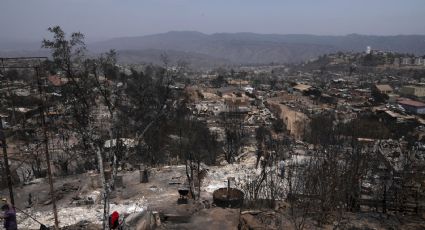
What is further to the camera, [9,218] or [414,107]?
[414,107]

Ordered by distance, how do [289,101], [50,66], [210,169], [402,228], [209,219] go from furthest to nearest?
1. [289,101]
2. [210,169]
3. [209,219]
4. [402,228]
5. [50,66]

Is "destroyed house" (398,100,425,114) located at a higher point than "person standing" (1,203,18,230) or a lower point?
lower

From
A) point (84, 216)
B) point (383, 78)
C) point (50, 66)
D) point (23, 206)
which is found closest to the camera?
point (50, 66)

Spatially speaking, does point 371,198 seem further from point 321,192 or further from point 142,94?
point 142,94

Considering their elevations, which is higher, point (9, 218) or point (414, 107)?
point (9, 218)

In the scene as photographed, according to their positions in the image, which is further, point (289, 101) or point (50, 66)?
point (289, 101)

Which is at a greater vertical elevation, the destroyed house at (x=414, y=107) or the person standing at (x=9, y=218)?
the person standing at (x=9, y=218)

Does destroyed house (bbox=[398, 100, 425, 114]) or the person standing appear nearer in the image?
the person standing

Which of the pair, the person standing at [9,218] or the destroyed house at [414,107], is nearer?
the person standing at [9,218]

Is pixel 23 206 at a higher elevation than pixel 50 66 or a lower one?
lower

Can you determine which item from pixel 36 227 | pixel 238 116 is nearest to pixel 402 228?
pixel 36 227

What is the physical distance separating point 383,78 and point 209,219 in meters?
77.2

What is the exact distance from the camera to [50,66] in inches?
332

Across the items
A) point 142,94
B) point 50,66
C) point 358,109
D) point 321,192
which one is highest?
point 50,66
